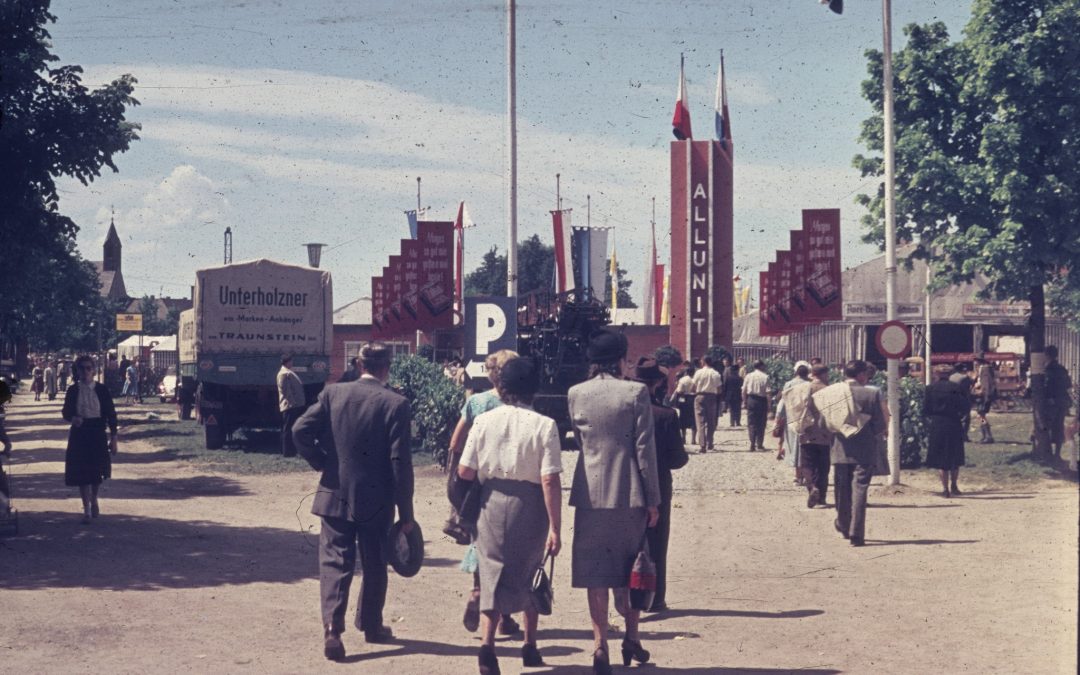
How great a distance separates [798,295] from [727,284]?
3346 millimetres

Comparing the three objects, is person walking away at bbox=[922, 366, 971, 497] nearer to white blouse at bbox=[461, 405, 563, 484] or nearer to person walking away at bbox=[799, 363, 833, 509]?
person walking away at bbox=[799, 363, 833, 509]

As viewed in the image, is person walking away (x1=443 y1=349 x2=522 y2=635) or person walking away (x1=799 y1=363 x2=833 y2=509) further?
person walking away (x1=799 y1=363 x2=833 y2=509)

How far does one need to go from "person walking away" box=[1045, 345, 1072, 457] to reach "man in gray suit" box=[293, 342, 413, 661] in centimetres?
1458

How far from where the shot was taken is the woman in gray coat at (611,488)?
7242mm

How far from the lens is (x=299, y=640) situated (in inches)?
323

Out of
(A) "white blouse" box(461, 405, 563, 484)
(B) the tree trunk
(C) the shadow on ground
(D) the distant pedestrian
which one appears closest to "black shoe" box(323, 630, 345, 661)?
(D) the distant pedestrian

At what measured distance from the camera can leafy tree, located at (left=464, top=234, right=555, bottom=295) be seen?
383ft

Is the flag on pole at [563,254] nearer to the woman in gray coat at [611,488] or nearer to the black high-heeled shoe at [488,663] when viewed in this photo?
the woman in gray coat at [611,488]

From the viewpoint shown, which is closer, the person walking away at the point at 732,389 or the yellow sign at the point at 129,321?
the person walking away at the point at 732,389

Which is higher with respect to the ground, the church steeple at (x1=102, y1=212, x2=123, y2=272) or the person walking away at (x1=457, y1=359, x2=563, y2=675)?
the church steeple at (x1=102, y1=212, x2=123, y2=272)

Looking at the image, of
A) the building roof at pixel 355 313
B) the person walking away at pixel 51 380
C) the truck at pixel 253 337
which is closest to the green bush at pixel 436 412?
the truck at pixel 253 337

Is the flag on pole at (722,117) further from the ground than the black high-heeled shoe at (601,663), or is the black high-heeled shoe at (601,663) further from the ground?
the flag on pole at (722,117)

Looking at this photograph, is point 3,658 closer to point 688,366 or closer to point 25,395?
point 688,366

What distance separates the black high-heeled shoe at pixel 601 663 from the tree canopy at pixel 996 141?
1894cm
